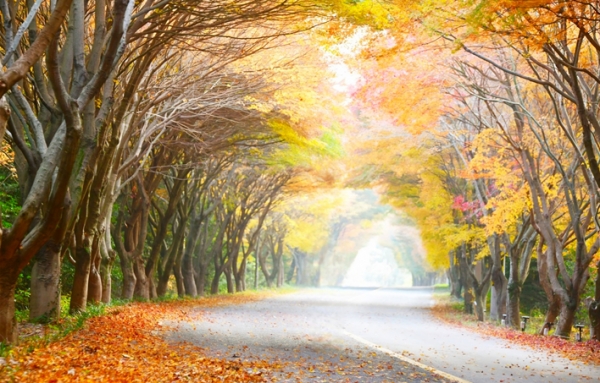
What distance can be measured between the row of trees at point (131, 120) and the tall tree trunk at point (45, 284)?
2 centimetres

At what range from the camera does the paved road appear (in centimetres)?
823

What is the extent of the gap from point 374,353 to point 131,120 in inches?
283

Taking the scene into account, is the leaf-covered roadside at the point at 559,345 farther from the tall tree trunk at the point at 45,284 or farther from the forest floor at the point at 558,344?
the tall tree trunk at the point at 45,284

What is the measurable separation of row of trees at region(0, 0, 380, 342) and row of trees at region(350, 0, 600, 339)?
9.11 feet

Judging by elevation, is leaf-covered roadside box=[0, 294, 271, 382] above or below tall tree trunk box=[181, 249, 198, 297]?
below

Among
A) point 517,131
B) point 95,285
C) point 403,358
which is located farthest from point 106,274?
point 517,131

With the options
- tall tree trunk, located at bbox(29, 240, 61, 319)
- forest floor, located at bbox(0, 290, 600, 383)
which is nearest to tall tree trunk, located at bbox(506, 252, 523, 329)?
forest floor, located at bbox(0, 290, 600, 383)

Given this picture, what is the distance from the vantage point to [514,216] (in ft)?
58.9

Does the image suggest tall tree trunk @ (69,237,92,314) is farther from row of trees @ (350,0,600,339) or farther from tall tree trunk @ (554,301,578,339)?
tall tree trunk @ (554,301,578,339)

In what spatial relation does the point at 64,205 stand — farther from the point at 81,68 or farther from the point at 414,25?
the point at 414,25

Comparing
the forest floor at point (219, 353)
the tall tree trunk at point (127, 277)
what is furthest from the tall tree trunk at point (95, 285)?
the tall tree trunk at point (127, 277)

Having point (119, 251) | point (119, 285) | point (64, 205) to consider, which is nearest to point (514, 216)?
point (119, 251)

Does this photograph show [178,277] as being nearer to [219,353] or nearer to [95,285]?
[95,285]

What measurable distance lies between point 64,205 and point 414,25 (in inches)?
255
